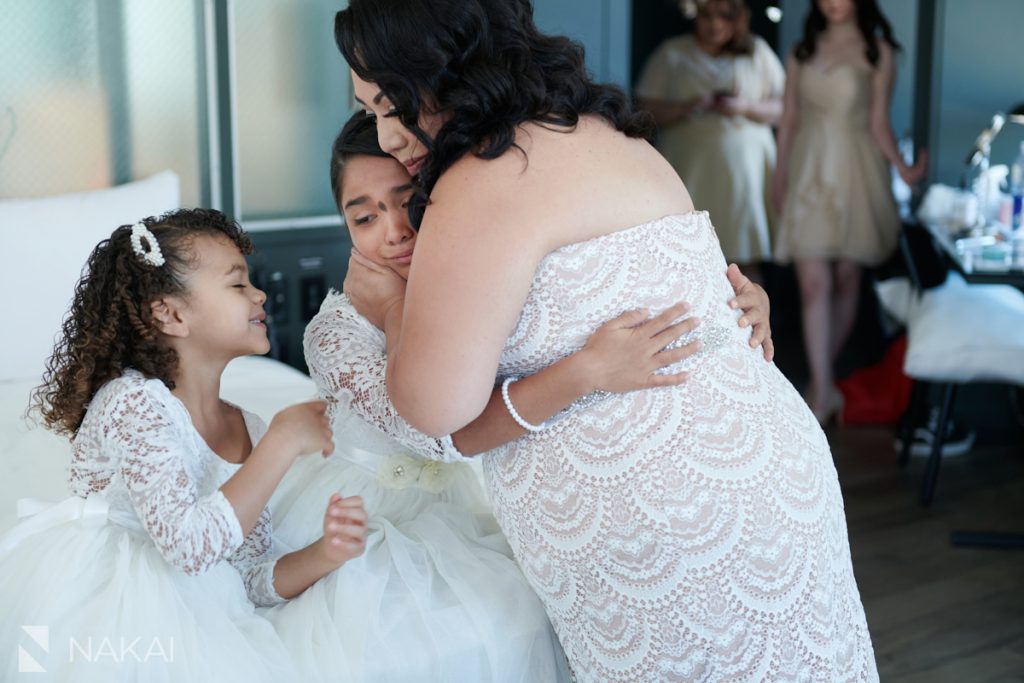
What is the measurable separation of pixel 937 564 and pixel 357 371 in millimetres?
2403

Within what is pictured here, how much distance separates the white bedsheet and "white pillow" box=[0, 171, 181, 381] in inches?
3.6

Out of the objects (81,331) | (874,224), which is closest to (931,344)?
(874,224)

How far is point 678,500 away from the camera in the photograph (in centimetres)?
145

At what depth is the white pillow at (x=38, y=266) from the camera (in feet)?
9.96

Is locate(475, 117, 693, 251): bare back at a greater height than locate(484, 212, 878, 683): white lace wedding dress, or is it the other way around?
locate(475, 117, 693, 251): bare back

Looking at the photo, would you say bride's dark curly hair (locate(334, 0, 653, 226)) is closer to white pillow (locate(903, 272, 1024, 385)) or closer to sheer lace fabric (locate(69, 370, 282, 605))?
sheer lace fabric (locate(69, 370, 282, 605))

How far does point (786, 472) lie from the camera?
1489mm

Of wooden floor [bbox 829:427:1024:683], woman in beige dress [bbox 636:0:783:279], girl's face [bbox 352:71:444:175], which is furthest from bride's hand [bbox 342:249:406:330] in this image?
Result: woman in beige dress [bbox 636:0:783:279]

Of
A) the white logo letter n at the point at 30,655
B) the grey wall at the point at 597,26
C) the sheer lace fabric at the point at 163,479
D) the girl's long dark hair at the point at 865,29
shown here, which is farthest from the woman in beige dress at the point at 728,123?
the white logo letter n at the point at 30,655

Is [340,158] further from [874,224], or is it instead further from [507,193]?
[874,224]

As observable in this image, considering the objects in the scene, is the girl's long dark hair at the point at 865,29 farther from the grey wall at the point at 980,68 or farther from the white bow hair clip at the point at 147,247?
the white bow hair clip at the point at 147,247

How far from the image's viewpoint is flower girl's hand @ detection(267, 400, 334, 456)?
1649mm

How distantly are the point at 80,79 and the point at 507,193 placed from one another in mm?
2340

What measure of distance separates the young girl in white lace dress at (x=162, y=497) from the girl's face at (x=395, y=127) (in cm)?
40
